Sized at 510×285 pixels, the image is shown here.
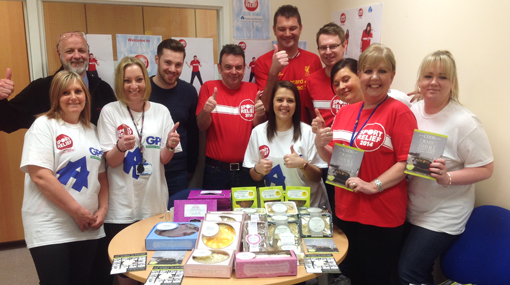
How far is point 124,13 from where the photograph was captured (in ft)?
10.0

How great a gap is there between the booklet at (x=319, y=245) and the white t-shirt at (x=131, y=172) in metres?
1.05

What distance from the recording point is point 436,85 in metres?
1.78

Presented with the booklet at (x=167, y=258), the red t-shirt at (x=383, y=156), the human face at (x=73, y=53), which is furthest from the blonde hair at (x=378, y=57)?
the human face at (x=73, y=53)

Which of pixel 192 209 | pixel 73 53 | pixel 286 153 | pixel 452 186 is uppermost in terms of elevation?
pixel 73 53

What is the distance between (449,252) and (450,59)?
42.6 inches

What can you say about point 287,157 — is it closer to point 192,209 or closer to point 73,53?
point 192,209

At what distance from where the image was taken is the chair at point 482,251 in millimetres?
1725

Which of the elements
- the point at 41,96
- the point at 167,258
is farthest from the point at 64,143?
the point at 167,258

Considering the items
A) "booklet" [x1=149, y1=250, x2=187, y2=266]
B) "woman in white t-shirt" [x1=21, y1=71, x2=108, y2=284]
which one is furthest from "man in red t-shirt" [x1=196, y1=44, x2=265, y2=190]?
"booklet" [x1=149, y1=250, x2=187, y2=266]

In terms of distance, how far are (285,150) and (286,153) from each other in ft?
0.08

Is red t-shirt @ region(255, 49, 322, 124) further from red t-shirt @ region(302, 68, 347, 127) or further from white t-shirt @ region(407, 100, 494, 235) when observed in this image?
white t-shirt @ region(407, 100, 494, 235)

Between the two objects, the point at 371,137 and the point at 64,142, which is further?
the point at 64,142

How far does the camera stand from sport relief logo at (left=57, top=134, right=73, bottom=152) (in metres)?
1.89

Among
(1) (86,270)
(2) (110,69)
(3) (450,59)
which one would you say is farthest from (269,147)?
(2) (110,69)
